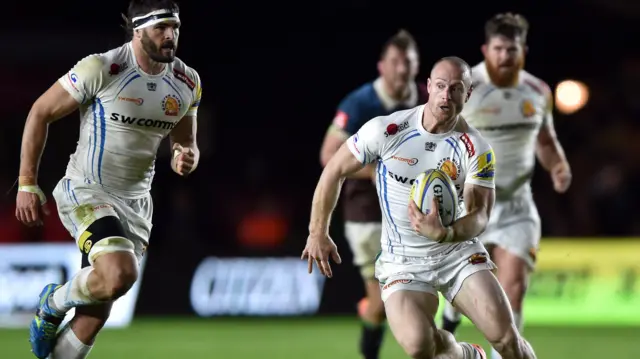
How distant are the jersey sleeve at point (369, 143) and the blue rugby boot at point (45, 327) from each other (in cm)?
184

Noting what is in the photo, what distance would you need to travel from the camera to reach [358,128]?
887cm

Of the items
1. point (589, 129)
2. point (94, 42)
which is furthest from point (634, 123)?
point (94, 42)

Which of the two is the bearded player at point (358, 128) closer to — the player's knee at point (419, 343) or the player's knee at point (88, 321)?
the player's knee at point (419, 343)

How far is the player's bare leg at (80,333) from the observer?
6.87 meters

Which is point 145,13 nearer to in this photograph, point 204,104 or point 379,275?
point 379,275

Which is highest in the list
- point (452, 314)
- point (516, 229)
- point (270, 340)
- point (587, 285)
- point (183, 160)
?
point (183, 160)

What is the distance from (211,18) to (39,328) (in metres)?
12.0

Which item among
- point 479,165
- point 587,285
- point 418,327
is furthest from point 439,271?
point 587,285

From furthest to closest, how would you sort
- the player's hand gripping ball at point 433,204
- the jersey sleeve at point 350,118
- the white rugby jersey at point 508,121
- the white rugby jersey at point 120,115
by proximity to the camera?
the jersey sleeve at point 350,118 < the white rugby jersey at point 508,121 < the white rugby jersey at point 120,115 < the player's hand gripping ball at point 433,204

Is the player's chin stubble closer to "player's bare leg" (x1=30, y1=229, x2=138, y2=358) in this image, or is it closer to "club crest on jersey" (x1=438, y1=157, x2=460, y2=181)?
"player's bare leg" (x1=30, y1=229, x2=138, y2=358)

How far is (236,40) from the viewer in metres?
18.7

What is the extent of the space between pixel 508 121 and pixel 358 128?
1118mm

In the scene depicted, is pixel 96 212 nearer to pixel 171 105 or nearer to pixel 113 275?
pixel 113 275

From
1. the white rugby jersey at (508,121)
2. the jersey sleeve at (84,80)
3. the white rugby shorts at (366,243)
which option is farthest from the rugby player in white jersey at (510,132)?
the jersey sleeve at (84,80)
